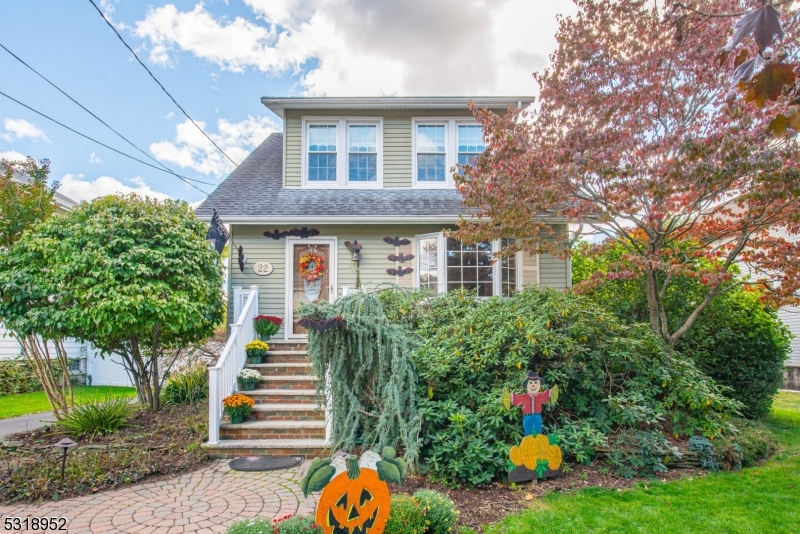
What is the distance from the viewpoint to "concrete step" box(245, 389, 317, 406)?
6.29m

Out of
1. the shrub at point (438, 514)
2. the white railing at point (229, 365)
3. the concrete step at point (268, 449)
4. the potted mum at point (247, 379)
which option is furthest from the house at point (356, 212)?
the shrub at point (438, 514)

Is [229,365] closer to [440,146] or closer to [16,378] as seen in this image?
[440,146]

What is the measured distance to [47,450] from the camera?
208 inches

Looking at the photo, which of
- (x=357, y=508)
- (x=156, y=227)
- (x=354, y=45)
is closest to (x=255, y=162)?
(x=354, y=45)

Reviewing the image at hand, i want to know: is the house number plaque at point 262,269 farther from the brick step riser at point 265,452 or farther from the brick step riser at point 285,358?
the brick step riser at point 265,452

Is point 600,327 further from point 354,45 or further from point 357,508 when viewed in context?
point 354,45

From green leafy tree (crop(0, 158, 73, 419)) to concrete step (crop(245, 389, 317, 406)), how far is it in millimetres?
2633

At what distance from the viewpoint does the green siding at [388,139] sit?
9547mm

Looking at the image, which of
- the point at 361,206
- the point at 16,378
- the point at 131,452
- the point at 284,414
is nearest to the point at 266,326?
the point at 284,414

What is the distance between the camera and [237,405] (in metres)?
5.71

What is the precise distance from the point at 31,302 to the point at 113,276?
47.1 inches

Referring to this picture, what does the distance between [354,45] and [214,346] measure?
26.7 ft

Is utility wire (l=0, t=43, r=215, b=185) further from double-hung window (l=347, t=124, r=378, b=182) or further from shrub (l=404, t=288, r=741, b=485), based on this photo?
shrub (l=404, t=288, r=741, b=485)

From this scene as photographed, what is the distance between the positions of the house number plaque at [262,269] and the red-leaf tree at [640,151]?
431cm
